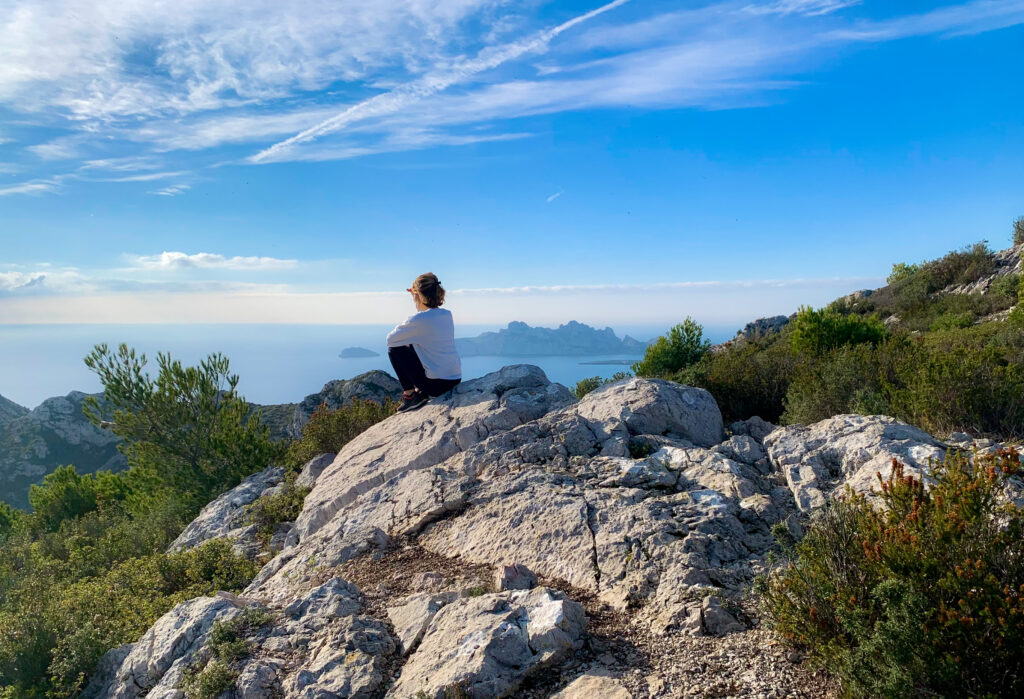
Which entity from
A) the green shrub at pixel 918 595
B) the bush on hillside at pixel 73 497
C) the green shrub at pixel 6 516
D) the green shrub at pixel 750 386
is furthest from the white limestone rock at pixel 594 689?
the green shrub at pixel 6 516

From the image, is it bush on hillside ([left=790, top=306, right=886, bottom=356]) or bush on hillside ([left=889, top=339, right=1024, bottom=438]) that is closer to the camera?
bush on hillside ([left=889, top=339, right=1024, bottom=438])

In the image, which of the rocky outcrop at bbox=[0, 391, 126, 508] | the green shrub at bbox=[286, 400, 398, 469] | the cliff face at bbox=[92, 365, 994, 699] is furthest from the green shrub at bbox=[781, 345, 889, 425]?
the rocky outcrop at bbox=[0, 391, 126, 508]

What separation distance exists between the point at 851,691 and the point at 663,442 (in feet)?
14.5

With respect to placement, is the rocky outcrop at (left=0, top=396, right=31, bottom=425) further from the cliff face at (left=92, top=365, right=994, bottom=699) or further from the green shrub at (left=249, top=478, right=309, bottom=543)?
the cliff face at (left=92, top=365, right=994, bottom=699)

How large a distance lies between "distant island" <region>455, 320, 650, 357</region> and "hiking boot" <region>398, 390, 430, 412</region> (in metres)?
117

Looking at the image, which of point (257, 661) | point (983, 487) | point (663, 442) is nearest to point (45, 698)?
point (257, 661)

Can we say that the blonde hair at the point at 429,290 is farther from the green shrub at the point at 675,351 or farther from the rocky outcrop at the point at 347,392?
the rocky outcrop at the point at 347,392

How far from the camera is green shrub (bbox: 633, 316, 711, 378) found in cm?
1625

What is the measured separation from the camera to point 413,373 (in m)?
10.2

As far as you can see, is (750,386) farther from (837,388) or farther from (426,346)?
(426,346)

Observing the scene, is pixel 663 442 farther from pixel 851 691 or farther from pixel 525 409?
pixel 851 691

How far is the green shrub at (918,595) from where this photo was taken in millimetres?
3361

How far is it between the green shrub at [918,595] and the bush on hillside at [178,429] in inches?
544

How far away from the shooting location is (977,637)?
339cm
